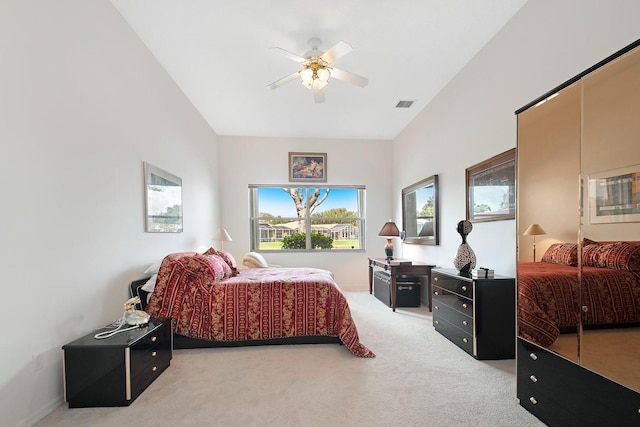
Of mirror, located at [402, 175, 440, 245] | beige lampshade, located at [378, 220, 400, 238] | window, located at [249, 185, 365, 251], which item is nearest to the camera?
mirror, located at [402, 175, 440, 245]

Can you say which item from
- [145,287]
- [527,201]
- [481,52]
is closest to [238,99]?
[145,287]

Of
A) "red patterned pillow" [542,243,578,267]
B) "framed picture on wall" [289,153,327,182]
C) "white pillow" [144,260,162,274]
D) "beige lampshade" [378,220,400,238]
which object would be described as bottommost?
"white pillow" [144,260,162,274]

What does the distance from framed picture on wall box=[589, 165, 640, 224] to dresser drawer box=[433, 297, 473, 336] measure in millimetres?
1617

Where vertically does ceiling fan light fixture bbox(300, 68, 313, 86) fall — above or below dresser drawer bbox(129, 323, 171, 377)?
above

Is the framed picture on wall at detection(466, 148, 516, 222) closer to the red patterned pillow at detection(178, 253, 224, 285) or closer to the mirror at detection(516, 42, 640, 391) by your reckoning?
the mirror at detection(516, 42, 640, 391)

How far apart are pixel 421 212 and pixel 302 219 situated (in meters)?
2.47

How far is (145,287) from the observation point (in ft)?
9.70

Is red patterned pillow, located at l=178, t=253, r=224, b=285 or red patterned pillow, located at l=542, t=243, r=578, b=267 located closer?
red patterned pillow, located at l=542, t=243, r=578, b=267

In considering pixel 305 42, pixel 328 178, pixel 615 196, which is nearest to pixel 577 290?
pixel 615 196

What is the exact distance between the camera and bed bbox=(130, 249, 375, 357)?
118 inches

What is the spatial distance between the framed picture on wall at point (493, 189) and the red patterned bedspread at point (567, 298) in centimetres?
107

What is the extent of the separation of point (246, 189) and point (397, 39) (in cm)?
408

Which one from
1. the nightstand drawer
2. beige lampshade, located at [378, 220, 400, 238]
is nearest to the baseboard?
the nightstand drawer

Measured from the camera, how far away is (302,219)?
21.2 ft
